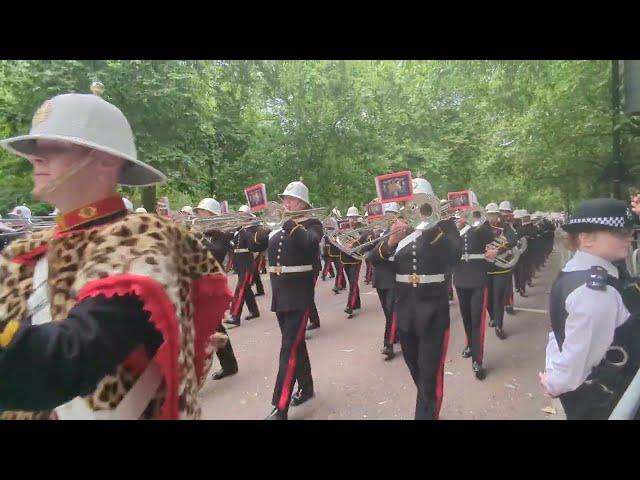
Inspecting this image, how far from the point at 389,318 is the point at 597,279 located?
469cm

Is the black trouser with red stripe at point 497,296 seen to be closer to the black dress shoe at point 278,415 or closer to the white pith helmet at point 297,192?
the white pith helmet at point 297,192

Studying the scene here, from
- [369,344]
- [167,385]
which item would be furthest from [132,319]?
[369,344]

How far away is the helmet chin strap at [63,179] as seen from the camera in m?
1.60

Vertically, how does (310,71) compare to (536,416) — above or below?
above

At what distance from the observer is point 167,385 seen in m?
1.57

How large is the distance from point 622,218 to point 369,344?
198 inches

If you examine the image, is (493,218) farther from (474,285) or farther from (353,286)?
(353,286)

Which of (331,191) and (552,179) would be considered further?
(331,191)

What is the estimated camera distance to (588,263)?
2.40 metres

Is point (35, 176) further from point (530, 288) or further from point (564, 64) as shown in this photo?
point (530, 288)

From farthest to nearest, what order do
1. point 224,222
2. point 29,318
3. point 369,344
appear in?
point 224,222, point 369,344, point 29,318

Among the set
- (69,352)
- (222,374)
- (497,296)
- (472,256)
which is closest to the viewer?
(69,352)

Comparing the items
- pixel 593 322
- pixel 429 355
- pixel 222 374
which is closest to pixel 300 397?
pixel 222 374

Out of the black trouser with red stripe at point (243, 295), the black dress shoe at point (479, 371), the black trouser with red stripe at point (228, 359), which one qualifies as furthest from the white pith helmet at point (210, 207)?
the black dress shoe at point (479, 371)
